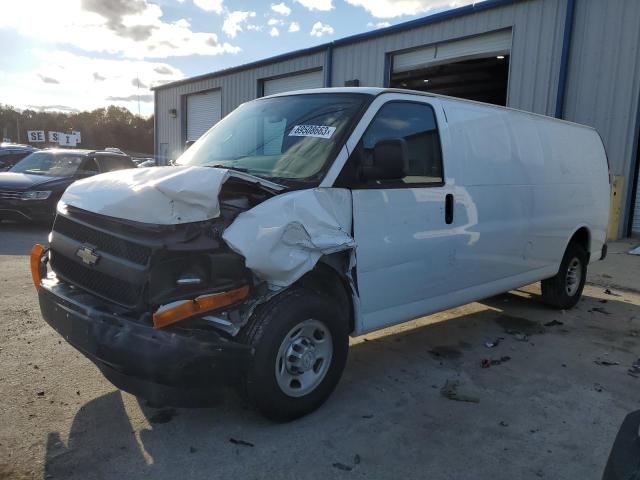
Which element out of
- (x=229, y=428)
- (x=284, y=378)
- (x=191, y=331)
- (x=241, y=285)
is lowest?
(x=229, y=428)

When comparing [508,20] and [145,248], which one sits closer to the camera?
[145,248]

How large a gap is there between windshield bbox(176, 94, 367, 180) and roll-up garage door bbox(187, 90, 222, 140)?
18490 mm

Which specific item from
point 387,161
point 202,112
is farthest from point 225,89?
point 387,161

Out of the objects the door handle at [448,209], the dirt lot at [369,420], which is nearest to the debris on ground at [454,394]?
the dirt lot at [369,420]

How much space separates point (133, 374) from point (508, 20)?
11.9m

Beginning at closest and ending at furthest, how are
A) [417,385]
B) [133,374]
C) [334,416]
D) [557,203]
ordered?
[133,374] < [334,416] < [417,385] < [557,203]

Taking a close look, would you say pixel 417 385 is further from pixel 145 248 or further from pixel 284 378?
pixel 145 248

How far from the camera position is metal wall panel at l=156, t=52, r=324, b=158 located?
17575 millimetres

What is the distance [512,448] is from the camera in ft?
10.3

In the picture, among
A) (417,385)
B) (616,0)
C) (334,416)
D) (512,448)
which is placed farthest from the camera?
(616,0)

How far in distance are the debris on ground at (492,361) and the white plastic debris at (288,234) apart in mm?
1957

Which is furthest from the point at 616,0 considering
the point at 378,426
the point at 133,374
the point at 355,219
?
the point at 133,374

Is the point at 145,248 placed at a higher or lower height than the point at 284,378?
higher

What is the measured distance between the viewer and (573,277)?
6.42m
